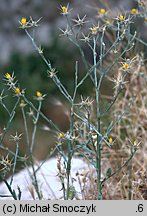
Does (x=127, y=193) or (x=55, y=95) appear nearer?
(x=127, y=193)

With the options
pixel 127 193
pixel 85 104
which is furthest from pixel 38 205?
pixel 127 193

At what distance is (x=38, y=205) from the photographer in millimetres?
2748

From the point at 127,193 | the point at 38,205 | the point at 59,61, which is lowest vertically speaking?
the point at 38,205

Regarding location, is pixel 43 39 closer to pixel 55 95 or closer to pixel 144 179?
pixel 55 95

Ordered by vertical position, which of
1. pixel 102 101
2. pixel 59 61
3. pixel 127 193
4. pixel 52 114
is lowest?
pixel 127 193

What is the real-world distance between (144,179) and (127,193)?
185mm

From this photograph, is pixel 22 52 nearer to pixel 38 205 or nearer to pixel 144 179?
pixel 144 179

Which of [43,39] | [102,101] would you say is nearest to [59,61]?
[43,39]

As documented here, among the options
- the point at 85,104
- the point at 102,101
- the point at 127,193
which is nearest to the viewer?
the point at 85,104

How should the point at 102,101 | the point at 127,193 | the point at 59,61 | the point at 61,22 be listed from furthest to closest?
the point at 61,22 < the point at 59,61 < the point at 102,101 < the point at 127,193

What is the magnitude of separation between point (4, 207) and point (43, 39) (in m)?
5.23

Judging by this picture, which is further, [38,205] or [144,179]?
[144,179]

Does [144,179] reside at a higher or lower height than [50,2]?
lower

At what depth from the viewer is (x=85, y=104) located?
2.63m
